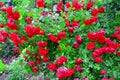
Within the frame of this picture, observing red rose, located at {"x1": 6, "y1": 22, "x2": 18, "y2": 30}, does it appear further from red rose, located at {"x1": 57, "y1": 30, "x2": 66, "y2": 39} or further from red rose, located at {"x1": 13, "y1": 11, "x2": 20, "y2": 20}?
red rose, located at {"x1": 57, "y1": 30, "x2": 66, "y2": 39}

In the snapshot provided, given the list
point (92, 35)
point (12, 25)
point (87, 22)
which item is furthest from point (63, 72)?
point (12, 25)

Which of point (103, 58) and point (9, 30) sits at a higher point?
point (9, 30)

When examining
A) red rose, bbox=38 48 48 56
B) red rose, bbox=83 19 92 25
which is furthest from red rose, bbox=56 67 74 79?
red rose, bbox=83 19 92 25

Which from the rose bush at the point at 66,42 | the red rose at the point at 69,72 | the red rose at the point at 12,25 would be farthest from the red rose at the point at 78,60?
the red rose at the point at 12,25

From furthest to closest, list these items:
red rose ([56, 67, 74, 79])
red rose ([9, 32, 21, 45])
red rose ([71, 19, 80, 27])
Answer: red rose ([71, 19, 80, 27]) → red rose ([9, 32, 21, 45]) → red rose ([56, 67, 74, 79])

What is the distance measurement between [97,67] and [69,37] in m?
0.50

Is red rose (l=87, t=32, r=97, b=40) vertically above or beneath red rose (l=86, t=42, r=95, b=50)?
above

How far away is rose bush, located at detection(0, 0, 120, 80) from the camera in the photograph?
3312 mm

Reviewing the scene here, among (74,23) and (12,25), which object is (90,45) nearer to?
(74,23)

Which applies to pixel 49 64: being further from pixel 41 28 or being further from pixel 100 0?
pixel 100 0

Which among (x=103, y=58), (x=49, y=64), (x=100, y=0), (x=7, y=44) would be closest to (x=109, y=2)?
(x=100, y=0)

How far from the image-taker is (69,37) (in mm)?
3580

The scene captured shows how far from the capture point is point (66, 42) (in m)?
3.49

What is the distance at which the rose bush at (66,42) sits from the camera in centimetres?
331
